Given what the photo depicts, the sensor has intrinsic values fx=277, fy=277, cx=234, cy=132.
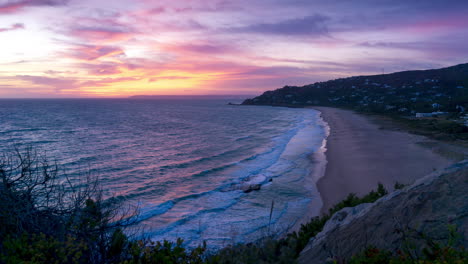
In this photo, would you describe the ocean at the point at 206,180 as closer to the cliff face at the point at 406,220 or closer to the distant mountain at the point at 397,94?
the cliff face at the point at 406,220

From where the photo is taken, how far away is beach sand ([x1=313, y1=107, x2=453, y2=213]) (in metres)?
13.6

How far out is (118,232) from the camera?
487cm

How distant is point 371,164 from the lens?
17.6m

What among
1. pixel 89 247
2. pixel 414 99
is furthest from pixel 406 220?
pixel 414 99

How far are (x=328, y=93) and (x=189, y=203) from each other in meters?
119

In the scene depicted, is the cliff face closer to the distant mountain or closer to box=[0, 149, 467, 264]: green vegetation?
box=[0, 149, 467, 264]: green vegetation

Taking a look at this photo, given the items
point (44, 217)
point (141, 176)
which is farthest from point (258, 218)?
point (141, 176)

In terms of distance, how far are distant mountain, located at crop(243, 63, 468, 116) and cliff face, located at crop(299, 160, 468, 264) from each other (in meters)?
46.2

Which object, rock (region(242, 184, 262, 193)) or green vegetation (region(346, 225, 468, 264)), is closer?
green vegetation (region(346, 225, 468, 264))

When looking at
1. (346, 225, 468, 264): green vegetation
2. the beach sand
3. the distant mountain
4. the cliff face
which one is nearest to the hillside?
the distant mountain

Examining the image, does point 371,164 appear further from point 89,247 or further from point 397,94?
point 397,94

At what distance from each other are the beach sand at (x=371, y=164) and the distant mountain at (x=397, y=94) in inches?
1089

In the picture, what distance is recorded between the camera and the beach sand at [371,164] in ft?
44.8

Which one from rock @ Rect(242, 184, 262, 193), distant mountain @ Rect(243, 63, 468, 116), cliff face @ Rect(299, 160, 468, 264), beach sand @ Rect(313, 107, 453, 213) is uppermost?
distant mountain @ Rect(243, 63, 468, 116)
